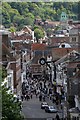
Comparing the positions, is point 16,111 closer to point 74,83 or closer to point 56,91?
point 74,83

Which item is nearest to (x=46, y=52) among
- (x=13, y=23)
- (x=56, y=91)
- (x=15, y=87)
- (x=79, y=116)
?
(x=56, y=91)

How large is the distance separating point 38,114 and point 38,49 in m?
20.0

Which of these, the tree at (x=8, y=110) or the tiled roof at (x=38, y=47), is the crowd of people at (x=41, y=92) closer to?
the tiled roof at (x=38, y=47)

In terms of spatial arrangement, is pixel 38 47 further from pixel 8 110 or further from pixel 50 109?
pixel 8 110

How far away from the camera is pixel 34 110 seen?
18.8 m

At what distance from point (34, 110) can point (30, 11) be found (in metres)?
53.3

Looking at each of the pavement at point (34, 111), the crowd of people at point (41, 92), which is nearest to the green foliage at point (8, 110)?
the pavement at point (34, 111)

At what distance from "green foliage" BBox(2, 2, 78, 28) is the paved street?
3945 centimetres

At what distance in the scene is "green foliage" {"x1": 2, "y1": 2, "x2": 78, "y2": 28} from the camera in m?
63.3

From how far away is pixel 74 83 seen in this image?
54.2 feet

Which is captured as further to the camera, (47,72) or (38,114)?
(47,72)

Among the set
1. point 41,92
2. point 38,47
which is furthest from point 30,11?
point 41,92

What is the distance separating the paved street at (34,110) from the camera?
1746 centimetres

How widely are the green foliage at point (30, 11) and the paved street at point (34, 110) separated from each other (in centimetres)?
3945
